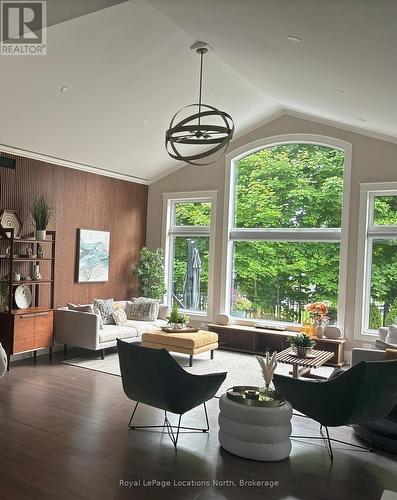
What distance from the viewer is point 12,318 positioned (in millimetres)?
6230

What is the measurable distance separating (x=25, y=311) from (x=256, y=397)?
3.98m

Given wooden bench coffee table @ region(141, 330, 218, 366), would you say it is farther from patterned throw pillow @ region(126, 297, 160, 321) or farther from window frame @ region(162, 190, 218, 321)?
window frame @ region(162, 190, 218, 321)

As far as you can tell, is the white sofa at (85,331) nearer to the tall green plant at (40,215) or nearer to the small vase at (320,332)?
the tall green plant at (40,215)

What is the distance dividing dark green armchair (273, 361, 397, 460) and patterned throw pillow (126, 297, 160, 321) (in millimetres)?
4568

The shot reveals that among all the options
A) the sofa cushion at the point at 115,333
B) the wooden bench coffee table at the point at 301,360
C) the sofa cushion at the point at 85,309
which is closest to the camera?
the wooden bench coffee table at the point at 301,360

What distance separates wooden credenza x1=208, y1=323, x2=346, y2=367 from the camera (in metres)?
7.31

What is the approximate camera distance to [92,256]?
817 centimetres

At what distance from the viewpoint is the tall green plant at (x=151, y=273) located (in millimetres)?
8930

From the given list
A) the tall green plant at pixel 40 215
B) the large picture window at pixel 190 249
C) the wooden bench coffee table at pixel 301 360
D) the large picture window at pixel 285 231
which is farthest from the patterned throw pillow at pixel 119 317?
the wooden bench coffee table at pixel 301 360

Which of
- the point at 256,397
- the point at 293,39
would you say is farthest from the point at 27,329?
the point at 293,39

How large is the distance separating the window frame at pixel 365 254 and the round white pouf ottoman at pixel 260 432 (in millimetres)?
4108

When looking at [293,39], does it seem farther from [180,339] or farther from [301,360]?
[180,339]

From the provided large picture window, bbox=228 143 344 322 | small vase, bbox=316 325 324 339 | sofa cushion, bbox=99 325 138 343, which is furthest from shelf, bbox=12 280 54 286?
small vase, bbox=316 325 324 339

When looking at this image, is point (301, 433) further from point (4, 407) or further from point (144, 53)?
point (144, 53)
